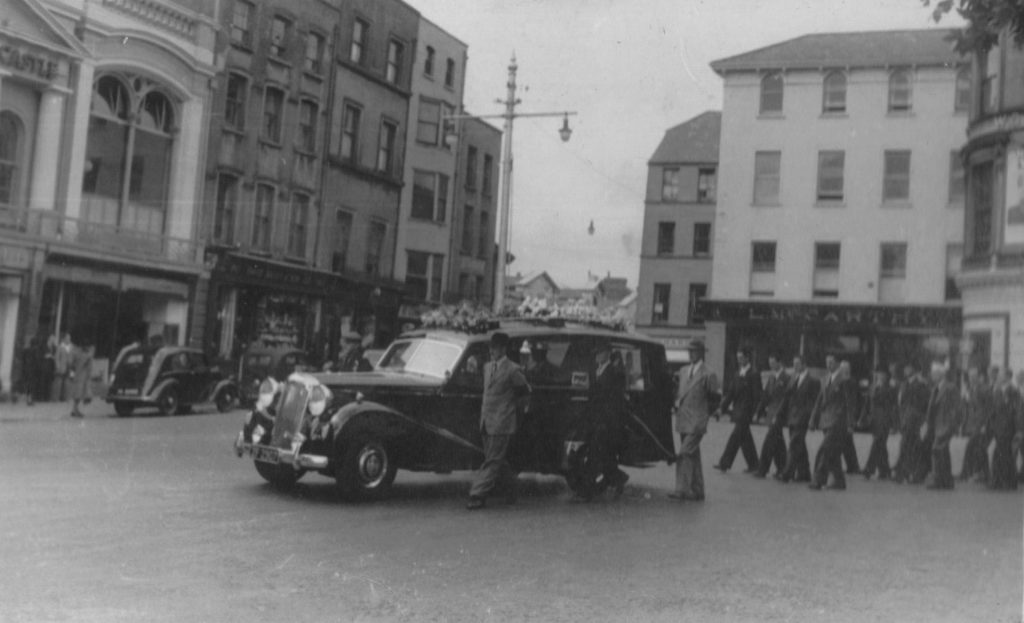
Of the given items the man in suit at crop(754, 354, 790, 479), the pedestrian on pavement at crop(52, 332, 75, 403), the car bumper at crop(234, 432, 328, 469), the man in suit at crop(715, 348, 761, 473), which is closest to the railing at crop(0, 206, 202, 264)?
the pedestrian on pavement at crop(52, 332, 75, 403)

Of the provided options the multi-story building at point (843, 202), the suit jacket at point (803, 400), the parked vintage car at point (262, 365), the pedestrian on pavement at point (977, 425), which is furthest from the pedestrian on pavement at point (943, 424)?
the parked vintage car at point (262, 365)

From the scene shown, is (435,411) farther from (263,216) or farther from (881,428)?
(263,216)

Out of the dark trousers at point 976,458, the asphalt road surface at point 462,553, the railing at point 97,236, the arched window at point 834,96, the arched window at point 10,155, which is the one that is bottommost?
the asphalt road surface at point 462,553

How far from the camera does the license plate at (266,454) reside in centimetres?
958

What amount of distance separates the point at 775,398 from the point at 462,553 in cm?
797

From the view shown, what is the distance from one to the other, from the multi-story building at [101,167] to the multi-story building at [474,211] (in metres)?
8.46

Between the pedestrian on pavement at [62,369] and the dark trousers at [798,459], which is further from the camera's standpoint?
the pedestrian on pavement at [62,369]

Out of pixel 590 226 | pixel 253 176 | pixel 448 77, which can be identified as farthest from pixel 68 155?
pixel 590 226

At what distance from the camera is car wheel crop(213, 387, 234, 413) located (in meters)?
21.3

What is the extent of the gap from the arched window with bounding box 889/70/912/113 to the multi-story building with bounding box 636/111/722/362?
737 cm

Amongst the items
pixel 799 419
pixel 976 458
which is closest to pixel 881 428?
pixel 799 419

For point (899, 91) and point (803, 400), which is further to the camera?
point (899, 91)

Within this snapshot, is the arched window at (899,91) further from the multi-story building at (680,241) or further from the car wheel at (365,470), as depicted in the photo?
the car wheel at (365,470)

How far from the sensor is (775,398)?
14211 millimetres
